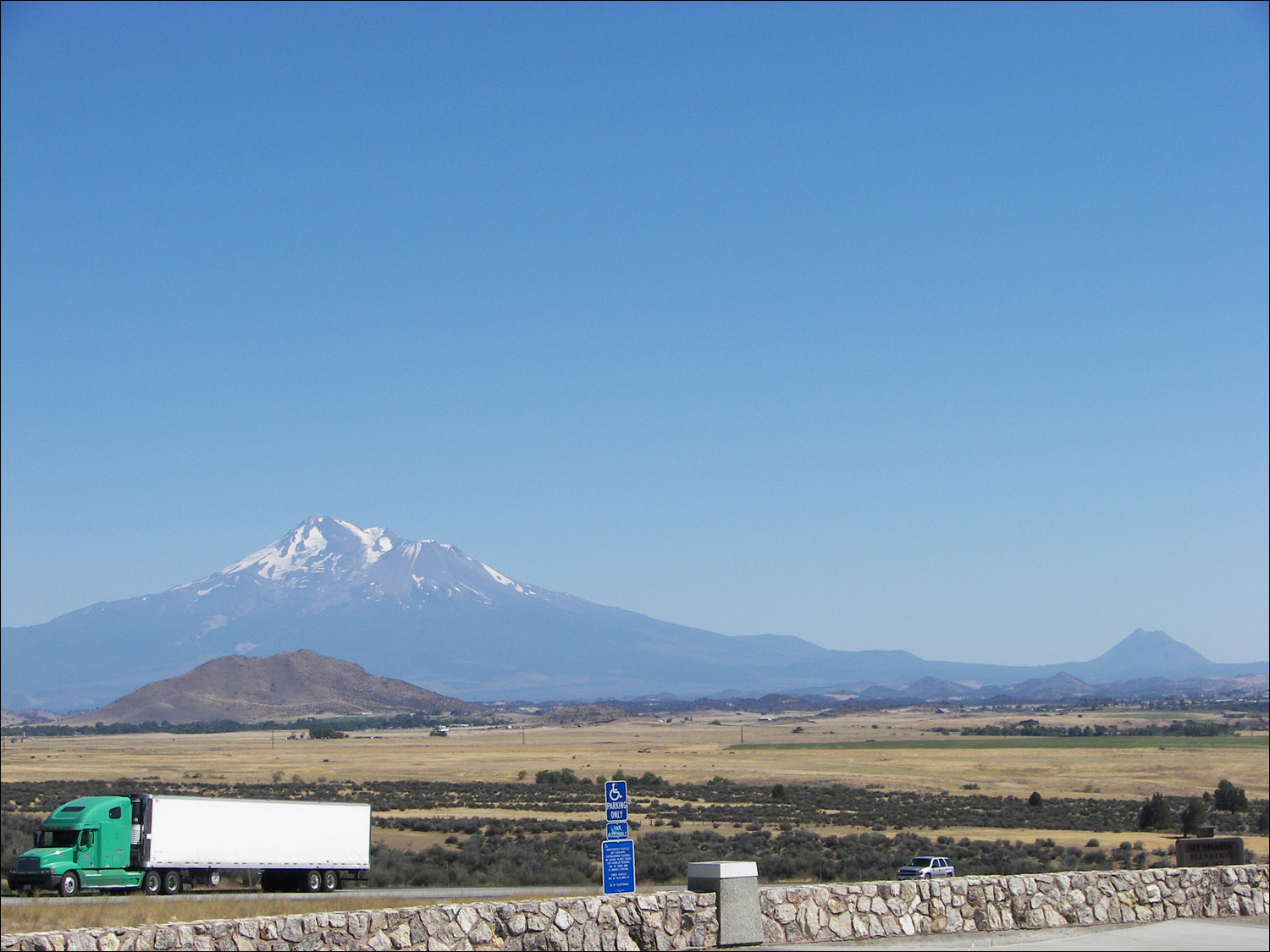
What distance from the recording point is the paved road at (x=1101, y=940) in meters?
16.6

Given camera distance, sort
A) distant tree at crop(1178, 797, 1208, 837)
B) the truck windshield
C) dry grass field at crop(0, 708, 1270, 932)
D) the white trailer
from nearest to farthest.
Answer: the truck windshield → the white trailer → distant tree at crop(1178, 797, 1208, 837) → dry grass field at crop(0, 708, 1270, 932)

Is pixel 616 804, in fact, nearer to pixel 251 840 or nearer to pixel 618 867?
pixel 618 867

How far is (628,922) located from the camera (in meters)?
16.7

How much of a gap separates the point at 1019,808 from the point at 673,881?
3833cm

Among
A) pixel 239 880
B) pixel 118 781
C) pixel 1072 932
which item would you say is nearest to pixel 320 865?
pixel 239 880

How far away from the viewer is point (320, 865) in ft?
106

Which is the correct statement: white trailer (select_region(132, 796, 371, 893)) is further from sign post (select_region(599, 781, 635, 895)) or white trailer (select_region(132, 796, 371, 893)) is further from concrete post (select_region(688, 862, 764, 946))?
concrete post (select_region(688, 862, 764, 946))

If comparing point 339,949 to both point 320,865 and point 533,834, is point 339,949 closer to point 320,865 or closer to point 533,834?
point 320,865

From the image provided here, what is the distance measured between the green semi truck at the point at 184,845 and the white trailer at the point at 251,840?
0.07ft

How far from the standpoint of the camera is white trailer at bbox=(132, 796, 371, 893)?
1192 inches

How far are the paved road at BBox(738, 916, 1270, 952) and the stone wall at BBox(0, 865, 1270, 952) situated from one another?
34 cm

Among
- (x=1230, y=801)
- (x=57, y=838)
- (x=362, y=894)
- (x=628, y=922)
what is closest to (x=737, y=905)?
(x=628, y=922)

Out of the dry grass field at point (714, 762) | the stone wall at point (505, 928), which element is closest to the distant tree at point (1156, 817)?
the dry grass field at point (714, 762)

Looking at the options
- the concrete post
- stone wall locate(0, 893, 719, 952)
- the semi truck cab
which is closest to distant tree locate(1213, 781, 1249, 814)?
the semi truck cab
